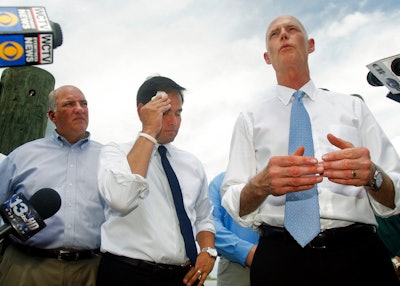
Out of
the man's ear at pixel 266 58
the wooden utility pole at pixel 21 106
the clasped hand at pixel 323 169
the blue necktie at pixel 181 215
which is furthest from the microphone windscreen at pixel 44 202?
the man's ear at pixel 266 58

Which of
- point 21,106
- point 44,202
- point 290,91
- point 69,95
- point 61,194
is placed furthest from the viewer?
point 69,95

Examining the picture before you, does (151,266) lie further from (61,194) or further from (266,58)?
(266,58)

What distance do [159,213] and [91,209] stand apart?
703mm

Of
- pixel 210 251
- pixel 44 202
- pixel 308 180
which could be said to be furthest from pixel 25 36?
pixel 210 251

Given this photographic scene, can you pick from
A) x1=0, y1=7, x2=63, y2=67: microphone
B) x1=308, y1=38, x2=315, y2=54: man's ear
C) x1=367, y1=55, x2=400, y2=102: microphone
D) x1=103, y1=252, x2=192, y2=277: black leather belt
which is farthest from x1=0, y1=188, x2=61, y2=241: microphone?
x1=367, y1=55, x2=400, y2=102: microphone

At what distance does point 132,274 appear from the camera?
85.1 inches

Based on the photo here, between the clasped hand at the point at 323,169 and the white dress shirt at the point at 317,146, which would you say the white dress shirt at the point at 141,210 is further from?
the clasped hand at the point at 323,169

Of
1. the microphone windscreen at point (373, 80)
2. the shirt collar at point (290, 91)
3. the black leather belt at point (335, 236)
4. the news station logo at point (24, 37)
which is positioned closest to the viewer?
the news station logo at point (24, 37)

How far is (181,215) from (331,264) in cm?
104

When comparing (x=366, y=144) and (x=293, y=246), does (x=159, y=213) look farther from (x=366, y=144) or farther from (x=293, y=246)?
(x=366, y=144)

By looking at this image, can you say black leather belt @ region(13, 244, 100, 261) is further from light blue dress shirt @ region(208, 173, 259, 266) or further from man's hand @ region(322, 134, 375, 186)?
man's hand @ region(322, 134, 375, 186)

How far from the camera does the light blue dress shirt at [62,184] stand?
270cm

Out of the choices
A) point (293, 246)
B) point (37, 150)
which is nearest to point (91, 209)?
point (37, 150)

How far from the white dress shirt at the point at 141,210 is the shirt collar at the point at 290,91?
37.1 inches
